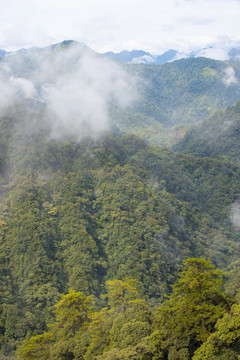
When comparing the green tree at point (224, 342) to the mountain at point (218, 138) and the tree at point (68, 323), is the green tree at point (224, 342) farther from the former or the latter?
the mountain at point (218, 138)

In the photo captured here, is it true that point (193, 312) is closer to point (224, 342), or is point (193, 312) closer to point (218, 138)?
point (224, 342)

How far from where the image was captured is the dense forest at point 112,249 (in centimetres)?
1927

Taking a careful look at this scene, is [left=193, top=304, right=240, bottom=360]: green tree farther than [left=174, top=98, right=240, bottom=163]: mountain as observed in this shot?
No

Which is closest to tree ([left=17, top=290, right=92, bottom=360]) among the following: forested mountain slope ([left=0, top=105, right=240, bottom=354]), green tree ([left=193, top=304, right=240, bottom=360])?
green tree ([left=193, top=304, right=240, bottom=360])

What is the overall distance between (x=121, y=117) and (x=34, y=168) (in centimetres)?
11769

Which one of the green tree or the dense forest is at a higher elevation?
the dense forest

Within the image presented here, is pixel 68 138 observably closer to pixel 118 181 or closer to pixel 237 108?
pixel 118 181

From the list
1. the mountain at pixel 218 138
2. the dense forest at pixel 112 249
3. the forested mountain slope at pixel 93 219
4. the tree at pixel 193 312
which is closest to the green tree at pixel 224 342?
the dense forest at pixel 112 249

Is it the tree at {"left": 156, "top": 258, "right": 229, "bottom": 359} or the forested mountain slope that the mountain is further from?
the tree at {"left": 156, "top": 258, "right": 229, "bottom": 359}

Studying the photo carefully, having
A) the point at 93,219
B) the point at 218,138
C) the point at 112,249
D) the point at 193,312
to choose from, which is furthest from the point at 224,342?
the point at 218,138

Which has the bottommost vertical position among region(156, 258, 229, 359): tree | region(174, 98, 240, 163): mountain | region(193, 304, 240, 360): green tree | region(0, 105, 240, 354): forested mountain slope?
region(193, 304, 240, 360): green tree

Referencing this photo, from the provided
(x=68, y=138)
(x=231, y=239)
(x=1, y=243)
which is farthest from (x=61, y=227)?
(x=231, y=239)

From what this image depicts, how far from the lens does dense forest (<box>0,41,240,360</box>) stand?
19.3 m

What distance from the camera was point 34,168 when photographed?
222 ft
